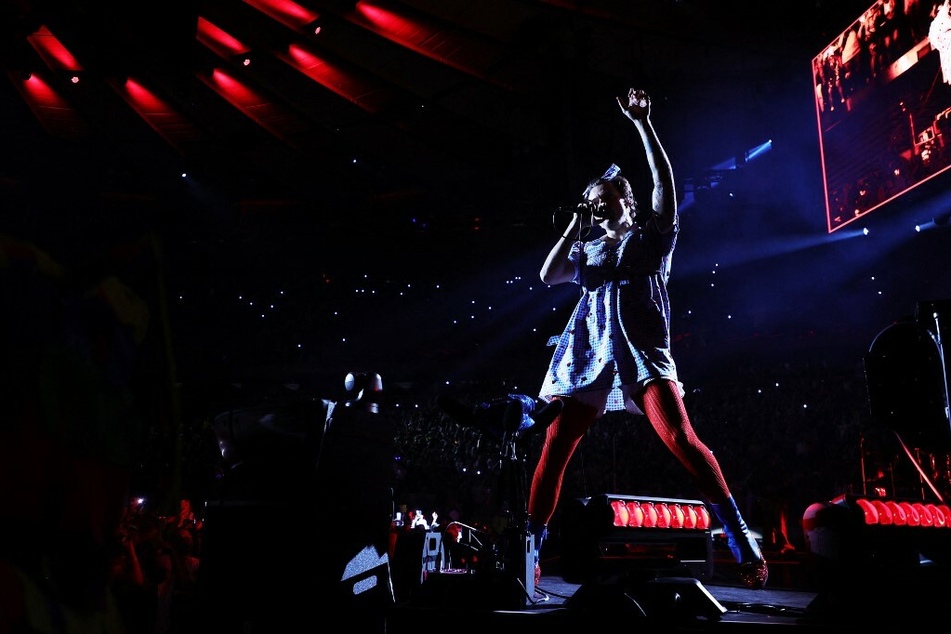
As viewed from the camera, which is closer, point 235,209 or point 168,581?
point 168,581

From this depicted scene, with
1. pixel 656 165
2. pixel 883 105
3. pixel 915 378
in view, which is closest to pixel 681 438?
pixel 915 378

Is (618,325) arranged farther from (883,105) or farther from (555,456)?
(883,105)

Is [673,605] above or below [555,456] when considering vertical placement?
below

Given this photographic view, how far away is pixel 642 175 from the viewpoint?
11.8 metres

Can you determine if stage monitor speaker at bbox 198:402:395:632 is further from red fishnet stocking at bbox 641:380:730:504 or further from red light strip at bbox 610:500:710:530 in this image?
red fishnet stocking at bbox 641:380:730:504

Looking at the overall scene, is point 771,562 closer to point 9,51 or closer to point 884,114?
point 884,114

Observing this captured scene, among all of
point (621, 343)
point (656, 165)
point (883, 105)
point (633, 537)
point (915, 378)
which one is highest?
point (883, 105)

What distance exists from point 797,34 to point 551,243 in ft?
23.1

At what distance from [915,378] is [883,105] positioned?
5301 millimetres

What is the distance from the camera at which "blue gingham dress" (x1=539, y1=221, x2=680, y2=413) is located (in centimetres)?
317

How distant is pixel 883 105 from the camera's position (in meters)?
6.32

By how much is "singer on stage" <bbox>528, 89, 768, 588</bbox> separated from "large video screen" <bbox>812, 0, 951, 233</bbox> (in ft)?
11.1

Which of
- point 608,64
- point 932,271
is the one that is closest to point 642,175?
point 608,64

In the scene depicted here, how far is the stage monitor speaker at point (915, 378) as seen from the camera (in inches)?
76.1
